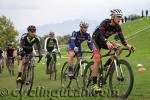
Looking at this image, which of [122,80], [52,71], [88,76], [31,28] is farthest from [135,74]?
[122,80]

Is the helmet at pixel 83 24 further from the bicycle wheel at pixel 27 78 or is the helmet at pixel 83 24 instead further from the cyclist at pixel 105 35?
the cyclist at pixel 105 35

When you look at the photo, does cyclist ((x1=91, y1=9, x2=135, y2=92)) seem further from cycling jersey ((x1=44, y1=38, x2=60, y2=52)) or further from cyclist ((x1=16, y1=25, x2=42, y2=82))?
cycling jersey ((x1=44, y1=38, x2=60, y2=52))

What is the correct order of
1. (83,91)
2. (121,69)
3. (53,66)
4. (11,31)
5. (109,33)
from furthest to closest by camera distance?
(11,31) → (53,66) → (83,91) → (109,33) → (121,69)

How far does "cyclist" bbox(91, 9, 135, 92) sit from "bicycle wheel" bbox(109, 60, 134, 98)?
1.71ft

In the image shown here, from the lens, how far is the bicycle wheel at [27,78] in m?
14.5

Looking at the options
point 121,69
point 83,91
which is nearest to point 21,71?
point 83,91

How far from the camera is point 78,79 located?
14906 millimetres

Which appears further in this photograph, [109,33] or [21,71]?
[21,71]

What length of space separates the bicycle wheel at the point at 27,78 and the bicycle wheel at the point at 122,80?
11.1ft

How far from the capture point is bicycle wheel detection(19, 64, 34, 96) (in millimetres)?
14498

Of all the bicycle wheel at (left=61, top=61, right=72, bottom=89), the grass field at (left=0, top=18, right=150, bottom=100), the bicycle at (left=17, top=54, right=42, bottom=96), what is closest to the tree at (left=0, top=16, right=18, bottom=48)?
the grass field at (left=0, top=18, right=150, bottom=100)

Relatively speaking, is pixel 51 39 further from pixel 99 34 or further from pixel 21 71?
pixel 99 34

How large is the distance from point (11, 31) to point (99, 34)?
9971 cm

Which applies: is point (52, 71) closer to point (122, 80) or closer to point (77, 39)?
point (77, 39)
